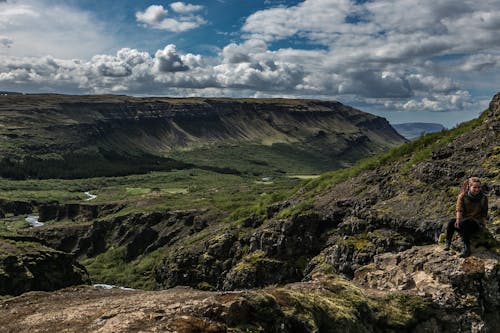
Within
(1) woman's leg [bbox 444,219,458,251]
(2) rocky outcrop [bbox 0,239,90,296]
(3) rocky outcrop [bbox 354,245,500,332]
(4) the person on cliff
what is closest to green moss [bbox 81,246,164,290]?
(2) rocky outcrop [bbox 0,239,90,296]

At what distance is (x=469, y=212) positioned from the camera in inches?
955

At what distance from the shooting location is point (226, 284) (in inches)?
2404

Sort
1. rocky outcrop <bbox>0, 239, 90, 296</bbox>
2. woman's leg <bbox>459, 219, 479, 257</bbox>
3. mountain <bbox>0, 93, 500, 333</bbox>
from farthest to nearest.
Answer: rocky outcrop <bbox>0, 239, 90, 296</bbox>, woman's leg <bbox>459, 219, 479, 257</bbox>, mountain <bbox>0, 93, 500, 333</bbox>

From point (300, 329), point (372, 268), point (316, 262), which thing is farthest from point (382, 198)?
point (300, 329)

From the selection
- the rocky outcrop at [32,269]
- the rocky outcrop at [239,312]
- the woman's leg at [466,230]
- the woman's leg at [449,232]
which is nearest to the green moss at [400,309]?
the rocky outcrop at [239,312]

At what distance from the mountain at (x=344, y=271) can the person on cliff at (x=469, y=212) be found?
881mm

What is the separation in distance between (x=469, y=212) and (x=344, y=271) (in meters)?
20.0

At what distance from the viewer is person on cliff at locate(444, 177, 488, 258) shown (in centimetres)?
2364

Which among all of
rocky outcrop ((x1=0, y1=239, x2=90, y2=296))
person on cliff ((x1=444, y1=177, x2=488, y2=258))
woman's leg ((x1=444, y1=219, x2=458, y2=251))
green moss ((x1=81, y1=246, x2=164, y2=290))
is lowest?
green moss ((x1=81, y1=246, x2=164, y2=290))

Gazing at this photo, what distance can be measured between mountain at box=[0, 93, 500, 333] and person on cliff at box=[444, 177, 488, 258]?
881 millimetres

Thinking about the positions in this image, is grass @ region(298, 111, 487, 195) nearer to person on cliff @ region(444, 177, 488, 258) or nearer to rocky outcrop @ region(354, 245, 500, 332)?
person on cliff @ region(444, 177, 488, 258)

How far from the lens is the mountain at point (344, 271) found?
18.3 m

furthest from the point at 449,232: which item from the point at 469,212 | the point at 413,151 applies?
the point at 413,151

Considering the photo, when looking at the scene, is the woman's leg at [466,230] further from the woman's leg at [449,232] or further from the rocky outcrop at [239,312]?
the rocky outcrop at [239,312]
